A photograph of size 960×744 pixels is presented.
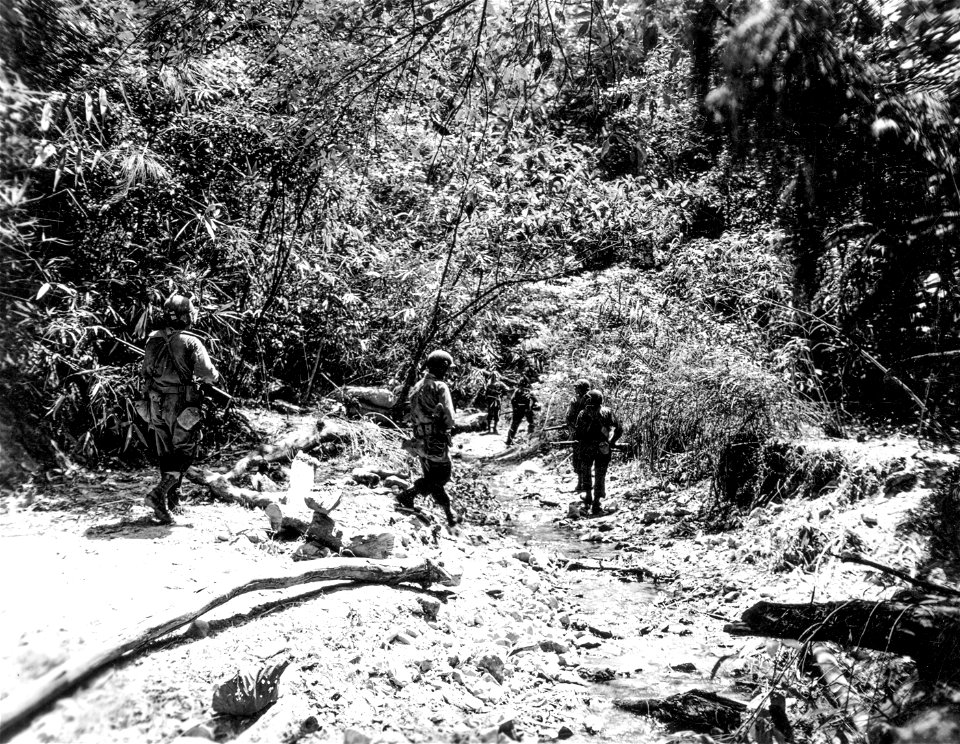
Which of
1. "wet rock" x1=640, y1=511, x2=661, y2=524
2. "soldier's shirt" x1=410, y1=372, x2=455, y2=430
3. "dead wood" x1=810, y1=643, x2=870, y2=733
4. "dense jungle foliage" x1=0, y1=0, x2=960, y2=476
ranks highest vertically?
"dense jungle foliage" x1=0, y1=0, x2=960, y2=476

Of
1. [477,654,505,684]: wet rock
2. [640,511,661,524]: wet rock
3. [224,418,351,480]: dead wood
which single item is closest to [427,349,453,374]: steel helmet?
[224,418,351,480]: dead wood

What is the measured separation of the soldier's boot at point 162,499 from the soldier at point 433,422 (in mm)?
2430

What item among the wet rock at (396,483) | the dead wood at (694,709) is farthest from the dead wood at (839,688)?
the wet rock at (396,483)

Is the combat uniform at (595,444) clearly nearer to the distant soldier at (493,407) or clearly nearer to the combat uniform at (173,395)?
the combat uniform at (173,395)

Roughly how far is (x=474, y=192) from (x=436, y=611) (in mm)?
7449

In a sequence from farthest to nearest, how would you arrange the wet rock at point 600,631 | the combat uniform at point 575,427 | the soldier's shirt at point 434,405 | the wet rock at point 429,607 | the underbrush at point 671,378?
the combat uniform at point 575,427, the underbrush at point 671,378, the soldier's shirt at point 434,405, the wet rock at point 600,631, the wet rock at point 429,607

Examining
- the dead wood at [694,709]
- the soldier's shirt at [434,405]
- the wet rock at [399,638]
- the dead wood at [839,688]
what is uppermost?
the soldier's shirt at [434,405]

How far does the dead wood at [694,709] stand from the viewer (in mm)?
4141

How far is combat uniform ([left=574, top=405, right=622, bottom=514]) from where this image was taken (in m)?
10.5

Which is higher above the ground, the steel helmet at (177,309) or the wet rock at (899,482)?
the steel helmet at (177,309)

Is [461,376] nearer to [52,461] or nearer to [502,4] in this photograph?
[52,461]

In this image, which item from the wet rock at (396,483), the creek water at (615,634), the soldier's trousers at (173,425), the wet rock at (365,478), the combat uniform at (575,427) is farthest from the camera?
the combat uniform at (575,427)

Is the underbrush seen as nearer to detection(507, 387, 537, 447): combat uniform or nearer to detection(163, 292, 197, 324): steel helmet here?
detection(507, 387, 537, 447): combat uniform

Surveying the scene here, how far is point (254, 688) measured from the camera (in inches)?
134
